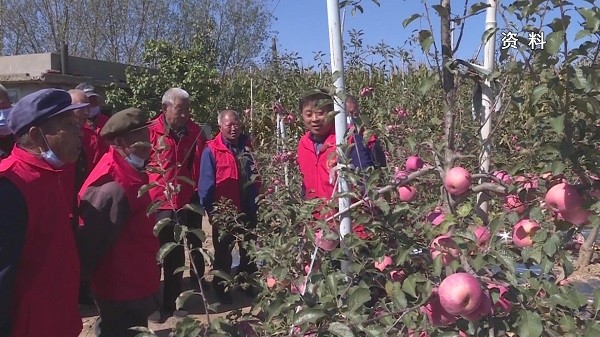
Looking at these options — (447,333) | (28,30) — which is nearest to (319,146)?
(447,333)

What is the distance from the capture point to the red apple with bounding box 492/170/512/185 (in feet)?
5.61

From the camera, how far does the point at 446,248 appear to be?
1.55m

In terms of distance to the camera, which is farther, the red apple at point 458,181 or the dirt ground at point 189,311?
the dirt ground at point 189,311

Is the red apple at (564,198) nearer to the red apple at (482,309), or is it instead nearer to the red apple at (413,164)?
the red apple at (482,309)

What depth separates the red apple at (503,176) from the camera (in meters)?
1.71

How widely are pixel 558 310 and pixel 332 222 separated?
69 cm

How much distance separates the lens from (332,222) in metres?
1.94

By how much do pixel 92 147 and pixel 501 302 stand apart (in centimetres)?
345

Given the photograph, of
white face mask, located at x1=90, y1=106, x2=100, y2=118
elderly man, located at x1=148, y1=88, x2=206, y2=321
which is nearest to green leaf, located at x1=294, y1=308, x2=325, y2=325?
elderly man, located at x1=148, y1=88, x2=206, y2=321

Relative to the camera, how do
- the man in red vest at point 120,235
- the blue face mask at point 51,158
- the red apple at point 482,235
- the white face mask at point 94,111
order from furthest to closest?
the white face mask at point 94,111, the man in red vest at point 120,235, the blue face mask at point 51,158, the red apple at point 482,235

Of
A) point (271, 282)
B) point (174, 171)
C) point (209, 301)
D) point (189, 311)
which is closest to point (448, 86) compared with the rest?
point (271, 282)

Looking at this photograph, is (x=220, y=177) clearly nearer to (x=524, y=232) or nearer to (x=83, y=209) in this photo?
(x=83, y=209)

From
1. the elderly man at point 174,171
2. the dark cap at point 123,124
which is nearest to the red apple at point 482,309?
the dark cap at point 123,124

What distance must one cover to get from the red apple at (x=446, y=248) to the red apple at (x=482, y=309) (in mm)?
126
